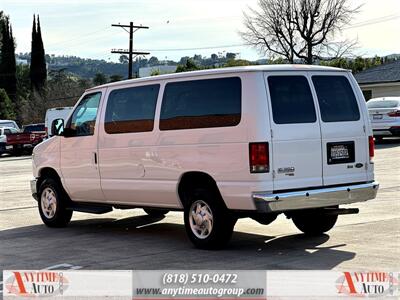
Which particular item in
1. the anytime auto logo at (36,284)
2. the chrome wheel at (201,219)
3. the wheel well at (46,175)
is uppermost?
the wheel well at (46,175)

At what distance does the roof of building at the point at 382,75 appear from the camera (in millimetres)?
44062

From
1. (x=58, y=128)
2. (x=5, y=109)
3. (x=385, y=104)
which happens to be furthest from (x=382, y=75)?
(x=58, y=128)

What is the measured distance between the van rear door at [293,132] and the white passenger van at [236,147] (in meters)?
0.01

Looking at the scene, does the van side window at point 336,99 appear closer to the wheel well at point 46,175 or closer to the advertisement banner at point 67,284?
the advertisement banner at point 67,284

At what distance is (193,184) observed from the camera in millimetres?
9508

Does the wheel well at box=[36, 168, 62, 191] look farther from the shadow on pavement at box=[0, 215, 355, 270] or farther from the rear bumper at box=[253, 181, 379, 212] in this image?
the rear bumper at box=[253, 181, 379, 212]

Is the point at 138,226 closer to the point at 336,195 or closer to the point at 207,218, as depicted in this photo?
the point at 207,218

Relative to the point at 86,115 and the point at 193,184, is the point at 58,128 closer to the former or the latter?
the point at 86,115

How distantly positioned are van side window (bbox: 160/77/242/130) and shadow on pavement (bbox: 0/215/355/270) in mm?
1577

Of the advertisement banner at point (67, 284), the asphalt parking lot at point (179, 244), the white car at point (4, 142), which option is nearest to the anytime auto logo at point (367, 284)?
the asphalt parking lot at point (179, 244)

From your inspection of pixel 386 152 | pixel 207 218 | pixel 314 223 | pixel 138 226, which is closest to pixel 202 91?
pixel 207 218

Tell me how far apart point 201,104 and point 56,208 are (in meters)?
3.69

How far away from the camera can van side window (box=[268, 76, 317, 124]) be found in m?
8.80

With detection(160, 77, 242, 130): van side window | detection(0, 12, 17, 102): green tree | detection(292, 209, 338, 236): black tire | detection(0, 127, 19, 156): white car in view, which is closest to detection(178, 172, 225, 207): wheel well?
detection(160, 77, 242, 130): van side window
